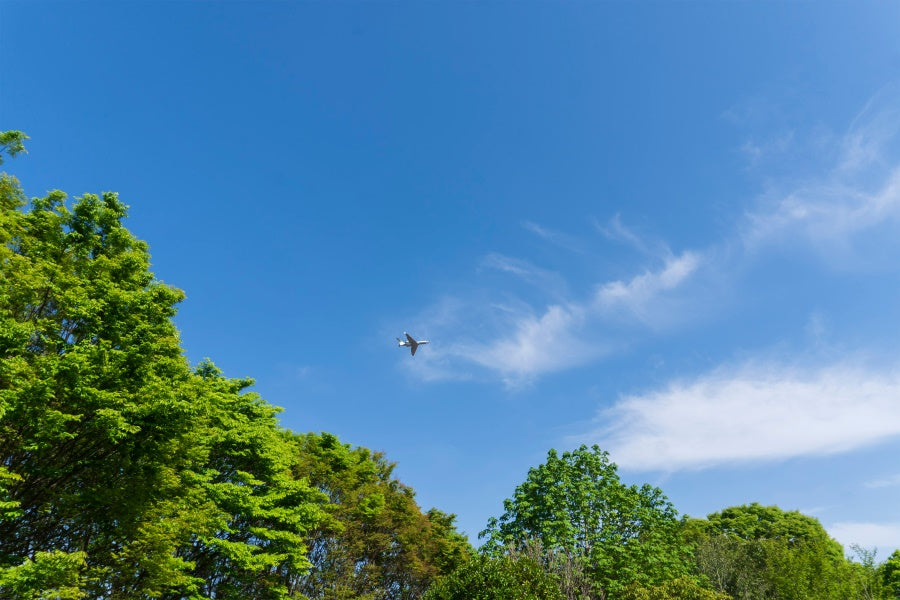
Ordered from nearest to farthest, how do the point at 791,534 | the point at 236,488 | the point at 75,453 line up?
the point at 75,453 → the point at 236,488 → the point at 791,534

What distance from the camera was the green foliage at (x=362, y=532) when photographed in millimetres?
32062

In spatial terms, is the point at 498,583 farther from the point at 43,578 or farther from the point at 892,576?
the point at 892,576

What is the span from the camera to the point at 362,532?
3475 cm

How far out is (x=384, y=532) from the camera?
3684 cm

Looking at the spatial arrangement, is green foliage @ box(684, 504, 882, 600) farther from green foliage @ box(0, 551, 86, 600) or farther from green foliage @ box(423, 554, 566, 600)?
green foliage @ box(0, 551, 86, 600)

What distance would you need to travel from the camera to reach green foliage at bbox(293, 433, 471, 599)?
3206 cm

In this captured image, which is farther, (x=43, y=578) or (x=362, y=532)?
(x=362, y=532)

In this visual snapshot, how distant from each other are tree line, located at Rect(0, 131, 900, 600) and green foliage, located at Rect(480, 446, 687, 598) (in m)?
0.14

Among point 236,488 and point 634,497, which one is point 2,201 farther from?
point 634,497

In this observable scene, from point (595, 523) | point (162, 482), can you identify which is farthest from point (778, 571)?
point (162, 482)

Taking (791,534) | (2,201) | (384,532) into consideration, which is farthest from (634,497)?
(791,534)

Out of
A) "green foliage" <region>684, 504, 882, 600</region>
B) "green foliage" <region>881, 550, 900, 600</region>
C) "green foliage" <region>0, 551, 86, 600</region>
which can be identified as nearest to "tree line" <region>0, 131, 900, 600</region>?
"green foliage" <region>0, 551, 86, 600</region>

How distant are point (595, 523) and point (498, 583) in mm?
16913

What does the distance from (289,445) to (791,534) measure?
2757 inches
